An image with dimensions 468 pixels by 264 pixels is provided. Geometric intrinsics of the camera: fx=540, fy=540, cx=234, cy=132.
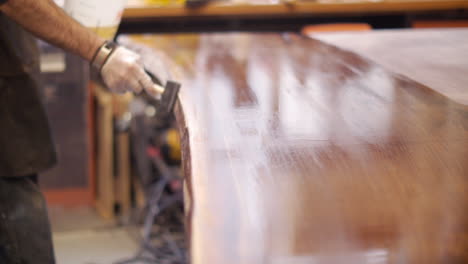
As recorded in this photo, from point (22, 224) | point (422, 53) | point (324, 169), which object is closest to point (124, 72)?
point (22, 224)

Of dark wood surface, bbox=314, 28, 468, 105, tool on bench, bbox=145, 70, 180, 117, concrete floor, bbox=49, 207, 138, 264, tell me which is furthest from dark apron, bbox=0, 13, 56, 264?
concrete floor, bbox=49, 207, 138, 264

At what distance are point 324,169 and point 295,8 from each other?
87.2 inches

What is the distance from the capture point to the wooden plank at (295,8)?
2.73m

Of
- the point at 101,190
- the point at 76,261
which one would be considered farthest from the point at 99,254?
the point at 101,190

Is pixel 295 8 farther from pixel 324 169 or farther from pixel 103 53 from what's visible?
pixel 324 169

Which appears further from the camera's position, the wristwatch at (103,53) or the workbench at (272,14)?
the workbench at (272,14)

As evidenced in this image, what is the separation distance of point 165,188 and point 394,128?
221 cm

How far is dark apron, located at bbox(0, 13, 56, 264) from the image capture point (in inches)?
Answer: 49.8

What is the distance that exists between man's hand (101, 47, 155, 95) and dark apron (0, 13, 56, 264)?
235 millimetres

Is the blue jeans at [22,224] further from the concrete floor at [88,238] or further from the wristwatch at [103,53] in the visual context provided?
the concrete floor at [88,238]

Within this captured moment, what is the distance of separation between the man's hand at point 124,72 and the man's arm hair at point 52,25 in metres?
0.05

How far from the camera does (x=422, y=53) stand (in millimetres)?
1562

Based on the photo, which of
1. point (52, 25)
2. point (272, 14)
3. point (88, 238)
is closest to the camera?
point (52, 25)

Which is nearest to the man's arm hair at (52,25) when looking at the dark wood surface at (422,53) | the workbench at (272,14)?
the dark wood surface at (422,53)
